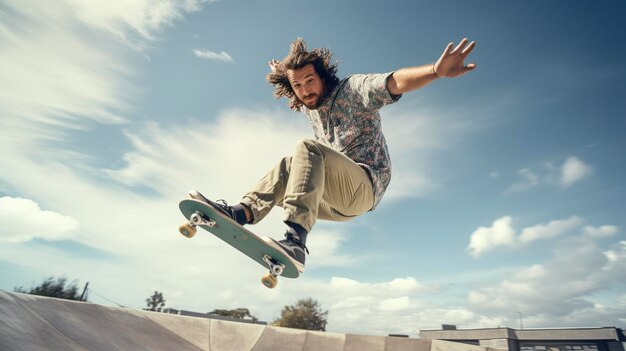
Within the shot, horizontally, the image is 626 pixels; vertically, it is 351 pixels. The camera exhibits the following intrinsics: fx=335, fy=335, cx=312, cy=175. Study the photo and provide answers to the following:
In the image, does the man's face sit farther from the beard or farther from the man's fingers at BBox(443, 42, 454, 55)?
the man's fingers at BBox(443, 42, 454, 55)

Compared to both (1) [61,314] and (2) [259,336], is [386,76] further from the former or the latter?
(2) [259,336]

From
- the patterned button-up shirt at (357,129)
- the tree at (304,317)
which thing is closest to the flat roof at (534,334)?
the tree at (304,317)

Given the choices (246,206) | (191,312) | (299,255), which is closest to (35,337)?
(246,206)

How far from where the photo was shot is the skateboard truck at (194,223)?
308cm

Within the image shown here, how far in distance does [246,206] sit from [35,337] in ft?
8.08

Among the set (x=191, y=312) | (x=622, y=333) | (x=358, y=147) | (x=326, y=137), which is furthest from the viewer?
(x=191, y=312)

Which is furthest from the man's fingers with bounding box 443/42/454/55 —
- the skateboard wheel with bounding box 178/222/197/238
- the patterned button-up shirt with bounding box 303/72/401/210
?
the skateboard wheel with bounding box 178/222/197/238

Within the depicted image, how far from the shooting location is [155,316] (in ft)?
20.0

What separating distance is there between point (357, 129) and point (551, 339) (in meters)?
22.9

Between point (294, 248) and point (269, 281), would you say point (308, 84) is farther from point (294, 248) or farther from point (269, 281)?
point (269, 281)

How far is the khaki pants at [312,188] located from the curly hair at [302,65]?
976mm

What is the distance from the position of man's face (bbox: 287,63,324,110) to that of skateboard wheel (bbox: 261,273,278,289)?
73.4 inches

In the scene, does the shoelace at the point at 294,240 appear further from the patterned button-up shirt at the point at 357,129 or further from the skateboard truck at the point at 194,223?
the patterned button-up shirt at the point at 357,129

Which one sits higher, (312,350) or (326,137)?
(326,137)
